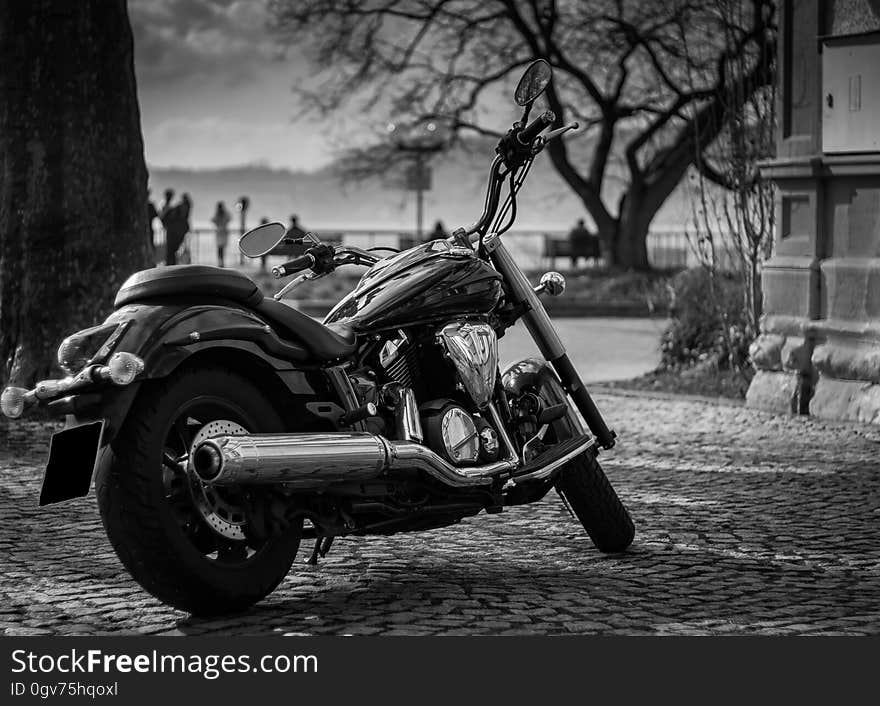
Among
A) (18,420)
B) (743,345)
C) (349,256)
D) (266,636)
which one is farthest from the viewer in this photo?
(743,345)

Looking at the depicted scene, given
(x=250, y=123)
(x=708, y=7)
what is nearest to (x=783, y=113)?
(x=708, y=7)

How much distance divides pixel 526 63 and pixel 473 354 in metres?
23.9

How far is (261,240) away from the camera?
5.43 metres

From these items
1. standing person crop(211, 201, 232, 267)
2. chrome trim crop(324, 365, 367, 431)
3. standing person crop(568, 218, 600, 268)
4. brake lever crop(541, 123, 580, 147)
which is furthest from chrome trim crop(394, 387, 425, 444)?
standing person crop(568, 218, 600, 268)

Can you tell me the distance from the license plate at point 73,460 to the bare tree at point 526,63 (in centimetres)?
2390

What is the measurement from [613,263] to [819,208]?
19.5 meters

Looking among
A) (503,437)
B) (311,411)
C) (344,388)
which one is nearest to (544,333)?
(503,437)

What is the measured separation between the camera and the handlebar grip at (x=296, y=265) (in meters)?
5.73

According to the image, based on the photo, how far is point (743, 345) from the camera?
12844mm

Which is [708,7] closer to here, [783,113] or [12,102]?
[783,113]

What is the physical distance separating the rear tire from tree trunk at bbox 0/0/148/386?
5063mm

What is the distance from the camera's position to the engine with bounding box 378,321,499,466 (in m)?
5.52

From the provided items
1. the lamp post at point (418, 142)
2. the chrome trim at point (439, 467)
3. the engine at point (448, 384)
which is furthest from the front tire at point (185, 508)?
the lamp post at point (418, 142)

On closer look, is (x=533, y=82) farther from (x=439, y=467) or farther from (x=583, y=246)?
(x=583, y=246)
